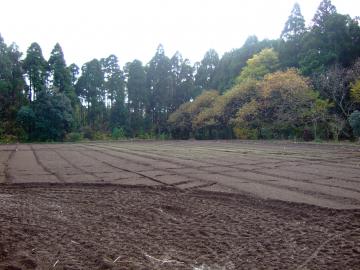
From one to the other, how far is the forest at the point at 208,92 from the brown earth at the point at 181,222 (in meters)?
17.9

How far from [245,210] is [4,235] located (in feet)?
12.8

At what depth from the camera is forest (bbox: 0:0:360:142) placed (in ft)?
92.3

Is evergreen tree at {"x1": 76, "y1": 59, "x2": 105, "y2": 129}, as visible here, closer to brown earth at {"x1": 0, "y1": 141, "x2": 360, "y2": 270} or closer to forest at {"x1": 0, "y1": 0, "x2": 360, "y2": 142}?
forest at {"x1": 0, "y1": 0, "x2": 360, "y2": 142}

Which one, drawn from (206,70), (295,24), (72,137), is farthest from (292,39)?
(72,137)

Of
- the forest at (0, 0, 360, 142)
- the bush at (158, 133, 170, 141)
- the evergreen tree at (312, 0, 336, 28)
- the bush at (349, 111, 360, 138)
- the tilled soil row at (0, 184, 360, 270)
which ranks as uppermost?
the evergreen tree at (312, 0, 336, 28)

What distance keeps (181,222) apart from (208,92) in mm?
38892

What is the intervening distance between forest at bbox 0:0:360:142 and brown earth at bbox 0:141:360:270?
1791 cm

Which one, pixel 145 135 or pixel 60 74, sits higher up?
pixel 60 74

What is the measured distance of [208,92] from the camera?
4369 cm

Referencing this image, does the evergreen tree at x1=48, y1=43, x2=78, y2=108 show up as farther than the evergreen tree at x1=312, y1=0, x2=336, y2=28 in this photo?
Yes

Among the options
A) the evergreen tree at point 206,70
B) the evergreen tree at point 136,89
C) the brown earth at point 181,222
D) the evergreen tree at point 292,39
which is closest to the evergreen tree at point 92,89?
the evergreen tree at point 136,89

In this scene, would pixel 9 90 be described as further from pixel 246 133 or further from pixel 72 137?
pixel 246 133

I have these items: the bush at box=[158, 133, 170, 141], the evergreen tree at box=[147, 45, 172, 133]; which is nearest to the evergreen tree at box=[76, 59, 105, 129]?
the evergreen tree at box=[147, 45, 172, 133]

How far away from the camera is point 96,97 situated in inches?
2021
